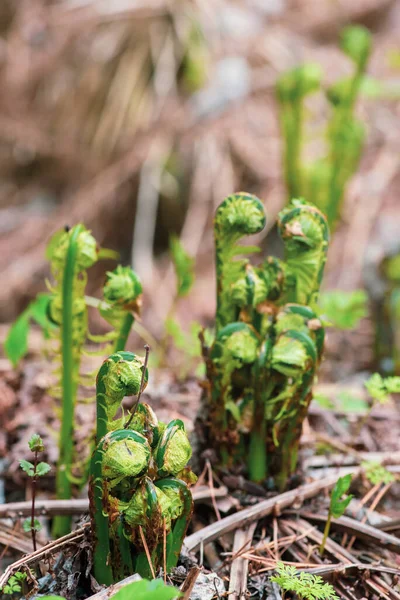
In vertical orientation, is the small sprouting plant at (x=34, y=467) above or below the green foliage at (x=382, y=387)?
below

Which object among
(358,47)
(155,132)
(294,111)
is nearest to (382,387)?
(294,111)

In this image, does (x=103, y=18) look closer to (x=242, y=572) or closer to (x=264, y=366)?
Result: (x=264, y=366)

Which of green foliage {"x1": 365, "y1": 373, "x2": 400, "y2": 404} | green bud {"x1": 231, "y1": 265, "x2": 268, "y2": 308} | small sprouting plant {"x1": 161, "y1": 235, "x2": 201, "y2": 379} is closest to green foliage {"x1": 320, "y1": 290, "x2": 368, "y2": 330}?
small sprouting plant {"x1": 161, "y1": 235, "x2": 201, "y2": 379}

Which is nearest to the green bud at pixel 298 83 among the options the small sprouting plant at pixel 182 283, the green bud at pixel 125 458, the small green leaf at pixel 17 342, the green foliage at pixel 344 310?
the green foliage at pixel 344 310

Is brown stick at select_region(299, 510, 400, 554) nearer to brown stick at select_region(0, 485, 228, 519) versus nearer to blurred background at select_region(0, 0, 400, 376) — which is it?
brown stick at select_region(0, 485, 228, 519)

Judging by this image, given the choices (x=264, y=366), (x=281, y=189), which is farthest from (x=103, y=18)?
(x=264, y=366)

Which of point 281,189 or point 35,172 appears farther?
point 35,172

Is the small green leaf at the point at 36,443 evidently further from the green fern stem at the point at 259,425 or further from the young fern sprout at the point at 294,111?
the young fern sprout at the point at 294,111
